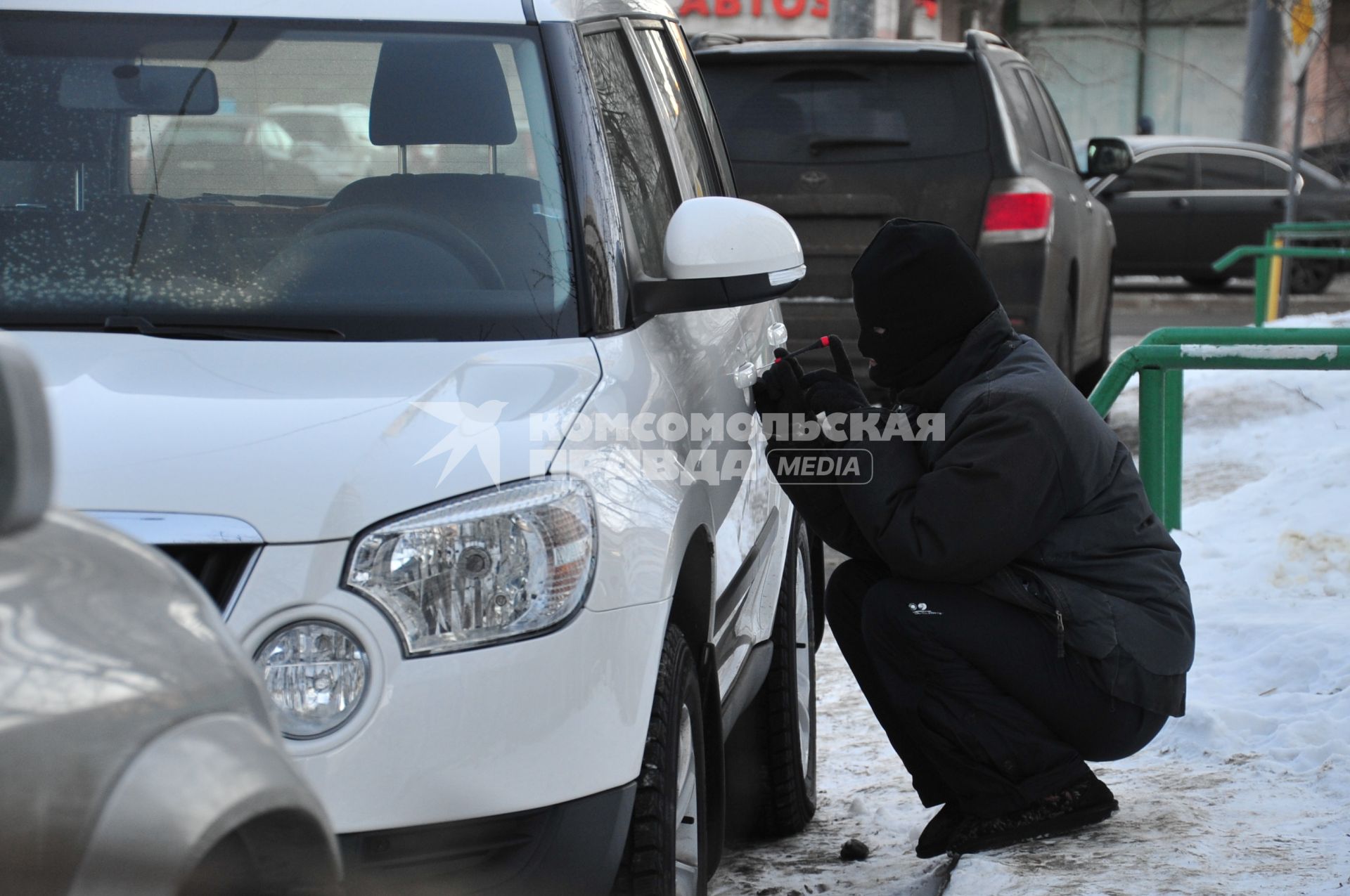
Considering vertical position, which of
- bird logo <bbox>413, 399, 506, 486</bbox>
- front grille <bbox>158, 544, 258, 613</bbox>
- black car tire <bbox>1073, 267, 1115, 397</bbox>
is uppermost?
bird logo <bbox>413, 399, 506, 486</bbox>

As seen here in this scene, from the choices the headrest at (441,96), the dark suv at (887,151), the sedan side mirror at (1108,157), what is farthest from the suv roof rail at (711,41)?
the headrest at (441,96)

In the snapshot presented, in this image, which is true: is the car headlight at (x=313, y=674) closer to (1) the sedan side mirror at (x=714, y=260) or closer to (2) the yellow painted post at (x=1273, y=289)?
(1) the sedan side mirror at (x=714, y=260)

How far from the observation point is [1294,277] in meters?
17.6

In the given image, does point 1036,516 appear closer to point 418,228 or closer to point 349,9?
point 418,228

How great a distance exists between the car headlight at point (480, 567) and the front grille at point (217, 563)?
126 millimetres

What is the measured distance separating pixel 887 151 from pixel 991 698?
4.62 metres

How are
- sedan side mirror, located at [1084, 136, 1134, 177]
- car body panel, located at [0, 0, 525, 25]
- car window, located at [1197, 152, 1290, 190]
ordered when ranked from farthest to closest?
1. car window, located at [1197, 152, 1290, 190]
2. sedan side mirror, located at [1084, 136, 1134, 177]
3. car body panel, located at [0, 0, 525, 25]

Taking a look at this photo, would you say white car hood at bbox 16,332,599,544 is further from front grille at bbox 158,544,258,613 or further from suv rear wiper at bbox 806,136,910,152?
suv rear wiper at bbox 806,136,910,152

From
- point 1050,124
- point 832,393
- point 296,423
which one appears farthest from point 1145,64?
point 296,423

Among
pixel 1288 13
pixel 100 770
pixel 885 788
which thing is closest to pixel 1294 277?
pixel 1288 13

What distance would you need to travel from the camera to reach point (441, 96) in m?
2.83

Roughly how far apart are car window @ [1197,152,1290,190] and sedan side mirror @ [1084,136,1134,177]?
842 cm

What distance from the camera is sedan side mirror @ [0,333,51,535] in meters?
1.19

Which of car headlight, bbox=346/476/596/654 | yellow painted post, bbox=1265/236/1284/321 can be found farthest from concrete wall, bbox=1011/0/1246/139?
car headlight, bbox=346/476/596/654
